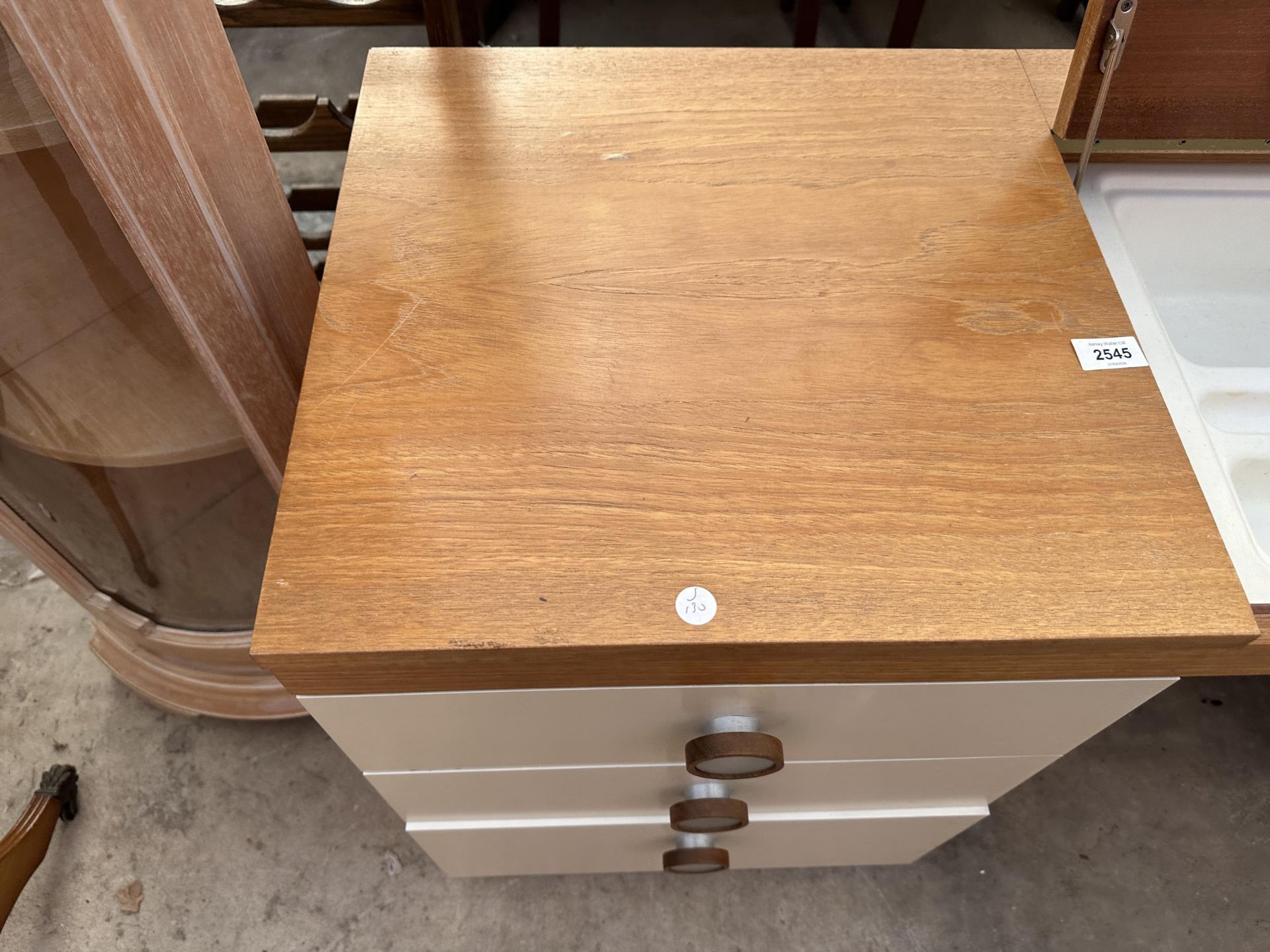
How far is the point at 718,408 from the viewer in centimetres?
55

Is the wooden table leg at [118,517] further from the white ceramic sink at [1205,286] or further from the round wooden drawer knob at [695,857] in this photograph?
the white ceramic sink at [1205,286]

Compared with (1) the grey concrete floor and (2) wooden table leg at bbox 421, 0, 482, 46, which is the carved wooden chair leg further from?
(2) wooden table leg at bbox 421, 0, 482, 46

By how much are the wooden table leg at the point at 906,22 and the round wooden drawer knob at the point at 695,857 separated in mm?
1592

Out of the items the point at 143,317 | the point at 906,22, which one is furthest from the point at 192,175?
the point at 906,22

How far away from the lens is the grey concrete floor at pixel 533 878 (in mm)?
1017

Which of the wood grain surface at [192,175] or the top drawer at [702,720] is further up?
the wood grain surface at [192,175]

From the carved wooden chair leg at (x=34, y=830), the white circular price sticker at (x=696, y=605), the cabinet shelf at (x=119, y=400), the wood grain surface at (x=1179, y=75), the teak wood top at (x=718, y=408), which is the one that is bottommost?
the carved wooden chair leg at (x=34, y=830)

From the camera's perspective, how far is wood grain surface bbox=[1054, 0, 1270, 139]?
2.10 ft

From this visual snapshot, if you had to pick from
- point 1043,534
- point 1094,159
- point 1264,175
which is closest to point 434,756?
point 1043,534

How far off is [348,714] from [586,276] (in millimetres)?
347

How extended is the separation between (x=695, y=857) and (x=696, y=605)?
454mm

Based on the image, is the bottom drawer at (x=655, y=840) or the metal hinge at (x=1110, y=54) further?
the bottom drawer at (x=655, y=840)

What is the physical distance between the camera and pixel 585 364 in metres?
0.57

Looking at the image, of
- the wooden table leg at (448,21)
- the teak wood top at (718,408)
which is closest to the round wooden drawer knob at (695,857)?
the teak wood top at (718,408)
